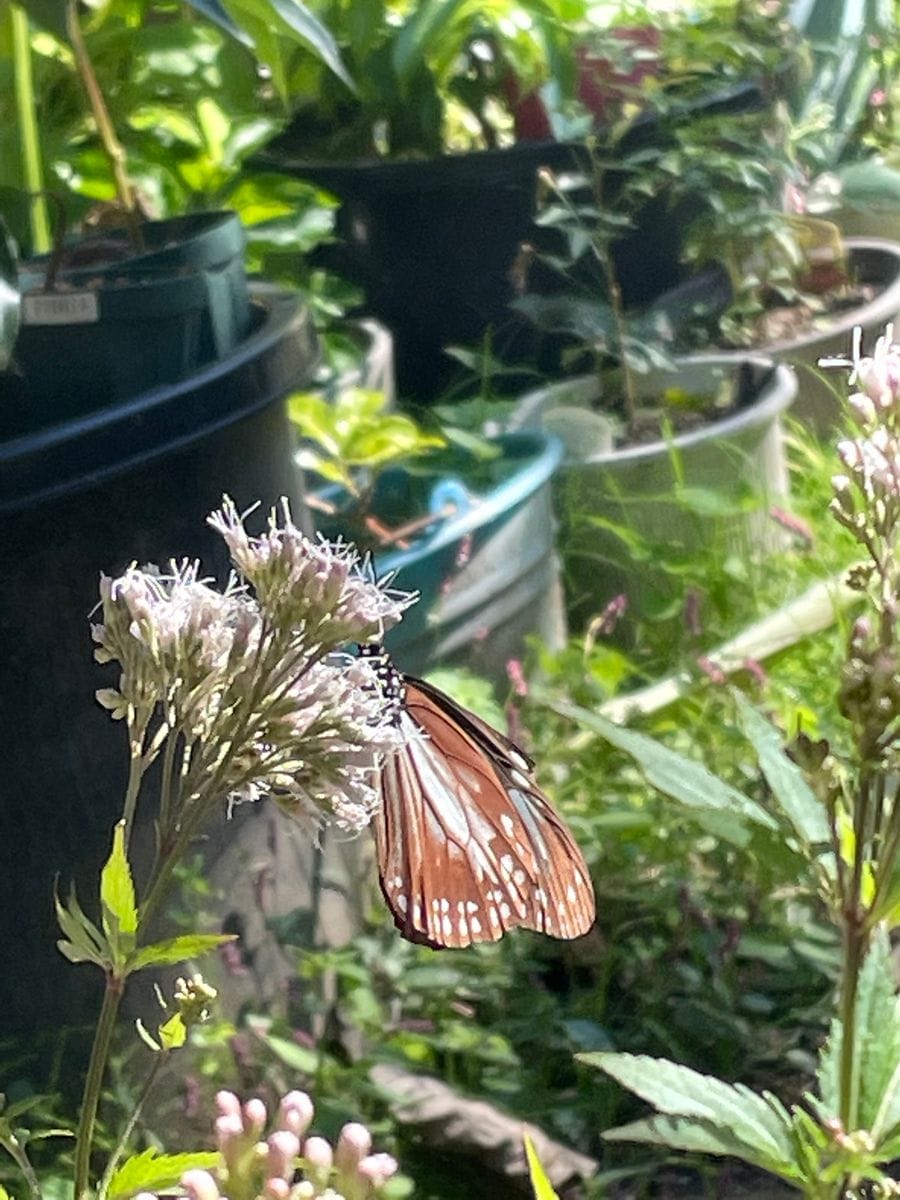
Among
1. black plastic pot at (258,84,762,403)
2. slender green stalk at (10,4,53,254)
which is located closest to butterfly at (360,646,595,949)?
slender green stalk at (10,4,53,254)

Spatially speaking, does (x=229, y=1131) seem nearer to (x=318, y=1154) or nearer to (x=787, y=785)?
(x=318, y=1154)

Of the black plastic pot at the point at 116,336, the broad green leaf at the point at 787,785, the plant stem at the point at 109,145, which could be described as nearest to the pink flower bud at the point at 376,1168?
A: the broad green leaf at the point at 787,785

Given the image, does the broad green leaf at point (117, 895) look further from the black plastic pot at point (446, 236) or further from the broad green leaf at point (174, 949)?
Result: the black plastic pot at point (446, 236)

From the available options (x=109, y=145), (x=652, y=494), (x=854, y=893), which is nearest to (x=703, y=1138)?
(x=854, y=893)

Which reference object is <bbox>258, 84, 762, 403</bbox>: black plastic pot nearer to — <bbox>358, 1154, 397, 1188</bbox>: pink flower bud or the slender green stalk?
the slender green stalk

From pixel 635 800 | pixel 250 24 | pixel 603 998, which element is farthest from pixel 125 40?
pixel 603 998

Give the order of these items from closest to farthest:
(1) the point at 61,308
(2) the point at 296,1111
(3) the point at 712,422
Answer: (2) the point at 296,1111 → (1) the point at 61,308 → (3) the point at 712,422

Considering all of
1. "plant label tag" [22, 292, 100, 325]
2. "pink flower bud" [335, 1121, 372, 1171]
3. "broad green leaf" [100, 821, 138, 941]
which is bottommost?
"pink flower bud" [335, 1121, 372, 1171]
